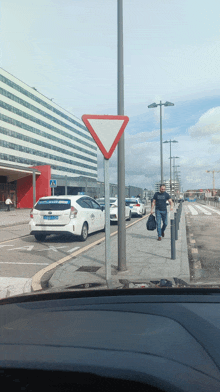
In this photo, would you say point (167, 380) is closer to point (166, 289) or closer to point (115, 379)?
point (115, 379)

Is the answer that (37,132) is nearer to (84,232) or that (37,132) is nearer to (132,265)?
(84,232)

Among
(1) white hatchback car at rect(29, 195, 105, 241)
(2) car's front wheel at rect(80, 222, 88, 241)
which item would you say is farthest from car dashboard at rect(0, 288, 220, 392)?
(2) car's front wheel at rect(80, 222, 88, 241)

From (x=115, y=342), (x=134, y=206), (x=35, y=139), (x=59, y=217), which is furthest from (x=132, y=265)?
(x=35, y=139)

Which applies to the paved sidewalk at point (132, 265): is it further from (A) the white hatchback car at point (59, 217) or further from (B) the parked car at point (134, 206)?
(B) the parked car at point (134, 206)

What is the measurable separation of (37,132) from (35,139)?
2.20 m

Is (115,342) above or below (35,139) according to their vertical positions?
below

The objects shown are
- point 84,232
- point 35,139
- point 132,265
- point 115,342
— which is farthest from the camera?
point 35,139

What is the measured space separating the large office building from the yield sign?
30.2 m

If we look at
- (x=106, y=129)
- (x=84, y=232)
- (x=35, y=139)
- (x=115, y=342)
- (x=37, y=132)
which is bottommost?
(x=84, y=232)

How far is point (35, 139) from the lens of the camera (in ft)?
260

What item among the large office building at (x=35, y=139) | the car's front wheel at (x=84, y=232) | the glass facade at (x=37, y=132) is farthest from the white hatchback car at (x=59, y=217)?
the glass facade at (x=37, y=132)

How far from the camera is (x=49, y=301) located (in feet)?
5.51

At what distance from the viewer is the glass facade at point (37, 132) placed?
66.9 meters

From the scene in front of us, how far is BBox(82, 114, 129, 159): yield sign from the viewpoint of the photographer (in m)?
4.82
